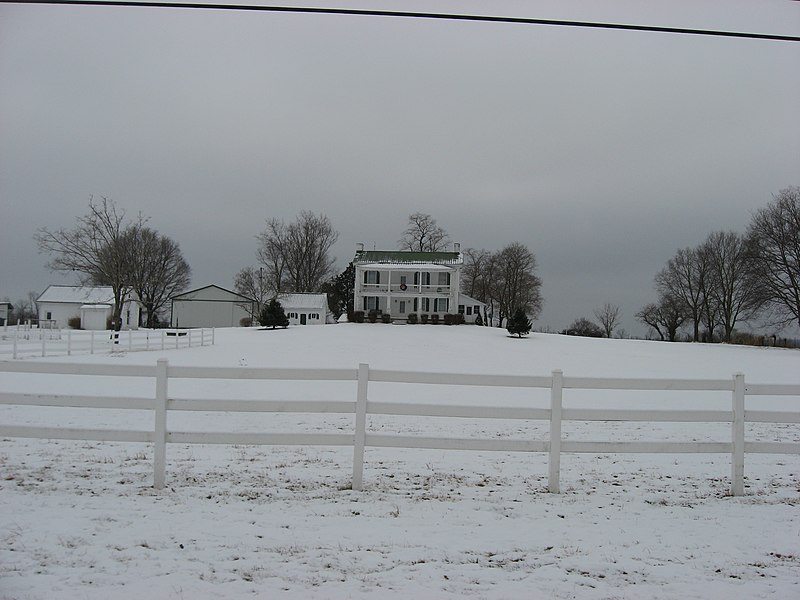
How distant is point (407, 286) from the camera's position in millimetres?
59719

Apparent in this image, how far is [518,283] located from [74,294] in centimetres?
4932

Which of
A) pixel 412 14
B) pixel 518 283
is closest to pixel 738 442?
pixel 412 14

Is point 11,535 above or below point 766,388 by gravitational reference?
below

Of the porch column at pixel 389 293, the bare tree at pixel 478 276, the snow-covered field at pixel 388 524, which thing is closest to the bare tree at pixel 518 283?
the bare tree at pixel 478 276

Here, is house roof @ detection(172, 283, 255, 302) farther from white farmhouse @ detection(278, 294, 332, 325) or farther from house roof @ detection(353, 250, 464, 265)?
house roof @ detection(353, 250, 464, 265)

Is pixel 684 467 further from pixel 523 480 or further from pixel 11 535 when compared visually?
pixel 11 535

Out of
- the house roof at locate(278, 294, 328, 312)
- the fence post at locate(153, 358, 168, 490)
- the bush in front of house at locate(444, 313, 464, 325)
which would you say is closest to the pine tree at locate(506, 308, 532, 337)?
the bush in front of house at locate(444, 313, 464, 325)

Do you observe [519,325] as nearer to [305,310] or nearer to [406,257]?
[406,257]

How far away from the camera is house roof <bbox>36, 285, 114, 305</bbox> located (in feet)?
212

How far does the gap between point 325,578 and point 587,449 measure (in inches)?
136

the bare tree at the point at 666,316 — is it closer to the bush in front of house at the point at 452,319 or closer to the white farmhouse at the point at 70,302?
the bush in front of house at the point at 452,319

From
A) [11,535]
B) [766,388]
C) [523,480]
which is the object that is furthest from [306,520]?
[766,388]

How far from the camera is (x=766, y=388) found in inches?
273

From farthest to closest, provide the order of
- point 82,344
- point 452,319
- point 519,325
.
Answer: point 452,319 → point 519,325 → point 82,344
